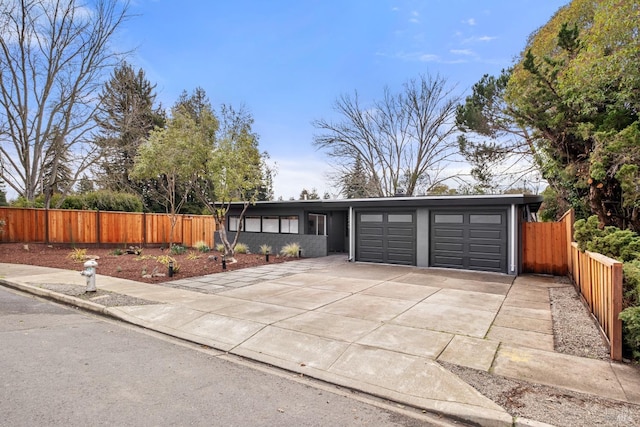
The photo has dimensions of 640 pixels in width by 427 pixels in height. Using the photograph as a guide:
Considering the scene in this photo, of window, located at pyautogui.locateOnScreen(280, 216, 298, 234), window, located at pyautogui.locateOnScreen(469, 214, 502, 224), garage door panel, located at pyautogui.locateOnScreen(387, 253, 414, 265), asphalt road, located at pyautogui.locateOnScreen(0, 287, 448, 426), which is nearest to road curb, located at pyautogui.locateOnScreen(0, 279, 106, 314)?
asphalt road, located at pyautogui.locateOnScreen(0, 287, 448, 426)

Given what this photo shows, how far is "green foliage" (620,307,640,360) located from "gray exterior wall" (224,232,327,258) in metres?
11.7

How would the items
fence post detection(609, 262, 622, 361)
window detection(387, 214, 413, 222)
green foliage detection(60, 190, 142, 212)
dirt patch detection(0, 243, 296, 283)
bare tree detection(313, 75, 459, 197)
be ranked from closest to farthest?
fence post detection(609, 262, 622, 361) → dirt patch detection(0, 243, 296, 283) → window detection(387, 214, 413, 222) → green foliage detection(60, 190, 142, 212) → bare tree detection(313, 75, 459, 197)

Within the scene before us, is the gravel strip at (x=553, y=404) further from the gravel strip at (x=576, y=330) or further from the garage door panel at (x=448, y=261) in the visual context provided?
the garage door panel at (x=448, y=261)

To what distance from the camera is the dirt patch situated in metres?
9.81

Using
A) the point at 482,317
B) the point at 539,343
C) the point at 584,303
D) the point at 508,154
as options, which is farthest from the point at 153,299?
the point at 508,154

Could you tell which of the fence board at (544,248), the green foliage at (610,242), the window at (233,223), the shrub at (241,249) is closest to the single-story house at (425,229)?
the fence board at (544,248)

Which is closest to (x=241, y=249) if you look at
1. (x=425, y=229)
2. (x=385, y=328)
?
(x=425, y=229)

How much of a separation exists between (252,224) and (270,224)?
44.7 inches

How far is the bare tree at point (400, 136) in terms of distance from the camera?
22625 mm

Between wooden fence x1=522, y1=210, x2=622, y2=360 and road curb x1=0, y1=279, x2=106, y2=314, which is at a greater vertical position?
wooden fence x1=522, y1=210, x2=622, y2=360

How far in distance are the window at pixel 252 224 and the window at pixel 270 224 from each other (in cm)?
36

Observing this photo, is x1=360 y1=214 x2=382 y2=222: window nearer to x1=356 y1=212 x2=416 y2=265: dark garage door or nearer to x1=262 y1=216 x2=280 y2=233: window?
x1=356 y1=212 x2=416 y2=265: dark garage door

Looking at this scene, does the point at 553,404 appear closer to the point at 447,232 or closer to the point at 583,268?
the point at 583,268

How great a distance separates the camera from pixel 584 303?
666cm
